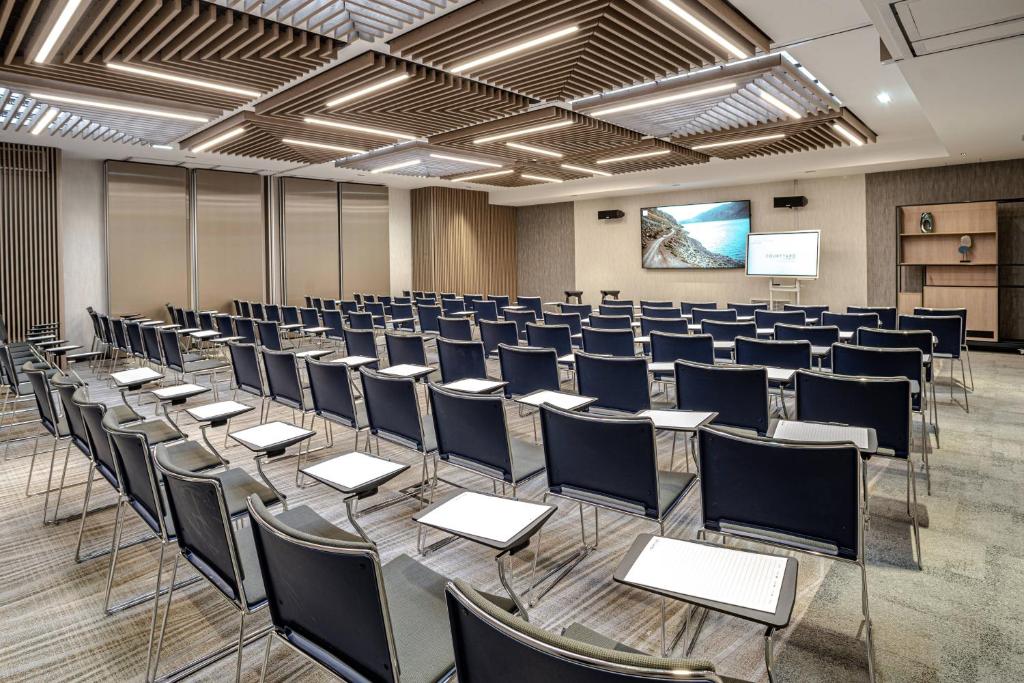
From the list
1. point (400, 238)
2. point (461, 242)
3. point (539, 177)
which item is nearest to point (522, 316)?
point (539, 177)

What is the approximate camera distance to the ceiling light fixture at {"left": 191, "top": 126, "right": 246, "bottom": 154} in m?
9.21

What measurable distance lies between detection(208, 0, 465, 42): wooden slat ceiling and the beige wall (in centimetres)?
1167

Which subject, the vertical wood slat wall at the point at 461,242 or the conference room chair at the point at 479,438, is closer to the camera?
the conference room chair at the point at 479,438

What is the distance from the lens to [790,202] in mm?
14078

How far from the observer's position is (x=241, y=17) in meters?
5.31

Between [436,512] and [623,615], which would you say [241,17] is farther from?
[623,615]

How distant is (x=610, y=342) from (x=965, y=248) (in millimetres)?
9679

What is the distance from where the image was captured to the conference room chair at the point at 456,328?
755 centimetres

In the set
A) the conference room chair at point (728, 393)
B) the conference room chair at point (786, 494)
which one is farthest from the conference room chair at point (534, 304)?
the conference room chair at point (786, 494)

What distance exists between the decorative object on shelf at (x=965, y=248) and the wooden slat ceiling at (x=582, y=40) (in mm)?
8549

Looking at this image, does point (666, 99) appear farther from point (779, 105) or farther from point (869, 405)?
point (869, 405)

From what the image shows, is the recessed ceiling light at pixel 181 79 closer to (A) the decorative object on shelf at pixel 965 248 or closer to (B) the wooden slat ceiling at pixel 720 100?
(B) the wooden slat ceiling at pixel 720 100

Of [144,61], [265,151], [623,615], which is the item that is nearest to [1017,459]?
[623,615]

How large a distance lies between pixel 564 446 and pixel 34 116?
32.0 ft
